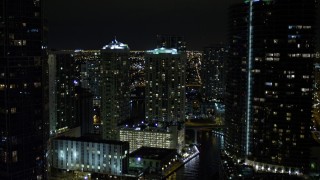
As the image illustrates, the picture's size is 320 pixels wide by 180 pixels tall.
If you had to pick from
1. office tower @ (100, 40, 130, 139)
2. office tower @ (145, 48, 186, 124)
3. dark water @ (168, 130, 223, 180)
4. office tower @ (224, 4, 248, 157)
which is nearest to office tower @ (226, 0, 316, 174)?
office tower @ (224, 4, 248, 157)

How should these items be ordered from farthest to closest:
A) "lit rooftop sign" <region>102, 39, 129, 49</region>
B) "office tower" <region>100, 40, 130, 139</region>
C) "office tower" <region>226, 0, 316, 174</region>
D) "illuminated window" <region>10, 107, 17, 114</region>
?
"lit rooftop sign" <region>102, 39, 129, 49</region> < "office tower" <region>100, 40, 130, 139</region> < "office tower" <region>226, 0, 316, 174</region> < "illuminated window" <region>10, 107, 17, 114</region>

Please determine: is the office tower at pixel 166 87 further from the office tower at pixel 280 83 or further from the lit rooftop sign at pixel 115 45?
the office tower at pixel 280 83

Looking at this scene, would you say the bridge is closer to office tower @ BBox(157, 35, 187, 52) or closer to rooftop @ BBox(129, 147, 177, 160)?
office tower @ BBox(157, 35, 187, 52)

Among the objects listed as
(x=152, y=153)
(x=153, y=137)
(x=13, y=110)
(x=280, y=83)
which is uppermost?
(x=280, y=83)

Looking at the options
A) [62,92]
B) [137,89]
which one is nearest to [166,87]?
[62,92]

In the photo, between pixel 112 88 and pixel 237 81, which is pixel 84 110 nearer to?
pixel 112 88
